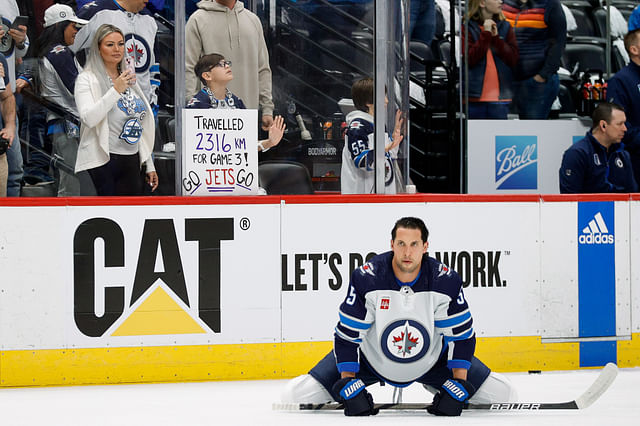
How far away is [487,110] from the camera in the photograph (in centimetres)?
853

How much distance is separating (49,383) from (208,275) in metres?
1.00

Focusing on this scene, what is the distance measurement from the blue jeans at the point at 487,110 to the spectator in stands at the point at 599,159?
5.34 ft

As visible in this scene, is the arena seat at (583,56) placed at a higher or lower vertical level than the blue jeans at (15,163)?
higher

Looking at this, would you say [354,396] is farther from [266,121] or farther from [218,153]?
[266,121]

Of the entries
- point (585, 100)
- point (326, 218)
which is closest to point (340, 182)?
point (326, 218)

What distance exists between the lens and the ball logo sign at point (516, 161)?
852 centimetres

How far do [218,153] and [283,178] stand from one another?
417 mm

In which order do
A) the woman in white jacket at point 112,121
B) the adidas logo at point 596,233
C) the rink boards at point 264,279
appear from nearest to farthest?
the rink boards at point 264,279 → the woman in white jacket at point 112,121 → the adidas logo at point 596,233

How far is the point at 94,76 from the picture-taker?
5762mm

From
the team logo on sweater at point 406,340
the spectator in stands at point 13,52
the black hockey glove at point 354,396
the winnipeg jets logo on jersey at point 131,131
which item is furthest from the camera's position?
the winnipeg jets logo on jersey at point 131,131

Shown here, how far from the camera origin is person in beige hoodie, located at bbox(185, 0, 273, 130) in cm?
596

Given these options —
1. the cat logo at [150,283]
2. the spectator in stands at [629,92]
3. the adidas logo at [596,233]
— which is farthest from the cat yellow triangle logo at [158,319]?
the spectator in stands at [629,92]

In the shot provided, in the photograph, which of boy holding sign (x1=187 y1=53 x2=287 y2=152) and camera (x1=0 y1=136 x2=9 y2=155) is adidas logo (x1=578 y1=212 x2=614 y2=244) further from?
camera (x1=0 y1=136 x2=9 y2=155)

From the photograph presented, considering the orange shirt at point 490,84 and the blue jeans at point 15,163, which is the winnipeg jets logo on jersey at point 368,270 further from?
the orange shirt at point 490,84
